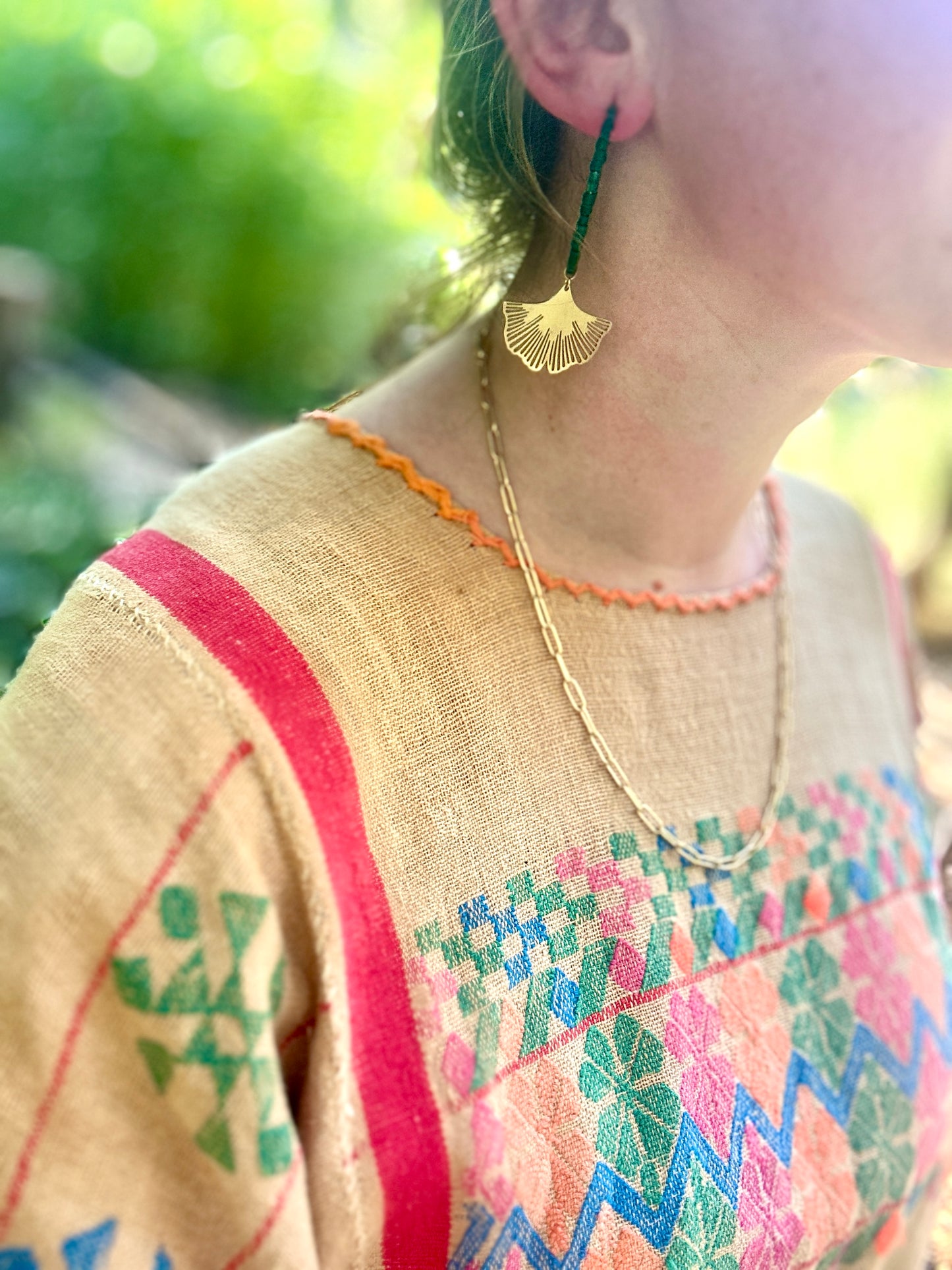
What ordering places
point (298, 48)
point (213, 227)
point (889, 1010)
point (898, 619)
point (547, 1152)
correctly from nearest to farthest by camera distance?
point (547, 1152), point (889, 1010), point (898, 619), point (298, 48), point (213, 227)

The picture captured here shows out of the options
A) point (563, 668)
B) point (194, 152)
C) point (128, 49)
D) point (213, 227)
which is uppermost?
point (128, 49)

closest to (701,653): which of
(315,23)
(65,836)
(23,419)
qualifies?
(65,836)

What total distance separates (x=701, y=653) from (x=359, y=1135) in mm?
434

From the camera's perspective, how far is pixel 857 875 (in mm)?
860

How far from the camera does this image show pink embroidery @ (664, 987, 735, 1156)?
66cm

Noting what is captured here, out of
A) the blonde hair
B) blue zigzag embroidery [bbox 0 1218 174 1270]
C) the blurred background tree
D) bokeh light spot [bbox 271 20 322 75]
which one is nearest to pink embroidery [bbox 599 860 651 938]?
blue zigzag embroidery [bbox 0 1218 174 1270]

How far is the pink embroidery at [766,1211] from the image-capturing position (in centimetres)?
66

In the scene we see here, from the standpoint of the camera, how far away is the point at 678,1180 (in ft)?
2.08

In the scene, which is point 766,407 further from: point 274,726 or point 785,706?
point 274,726

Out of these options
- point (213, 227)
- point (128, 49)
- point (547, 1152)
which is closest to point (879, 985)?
point (547, 1152)

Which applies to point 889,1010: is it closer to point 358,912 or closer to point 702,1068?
point 702,1068

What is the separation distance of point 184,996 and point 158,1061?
4cm

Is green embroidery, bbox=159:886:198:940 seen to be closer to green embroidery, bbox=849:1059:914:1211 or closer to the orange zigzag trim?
the orange zigzag trim

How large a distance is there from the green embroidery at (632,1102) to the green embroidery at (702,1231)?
2cm
